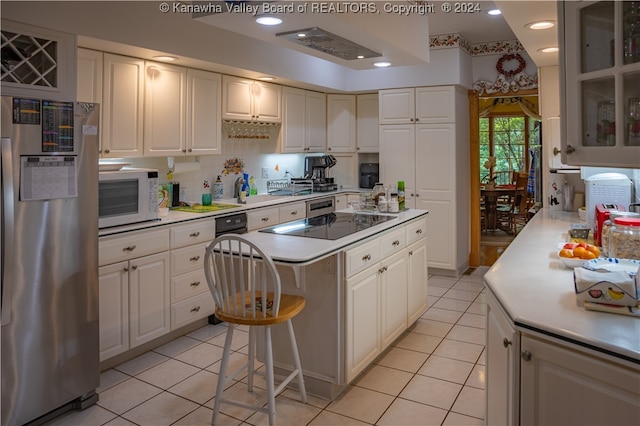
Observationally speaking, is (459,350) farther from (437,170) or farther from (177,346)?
(437,170)

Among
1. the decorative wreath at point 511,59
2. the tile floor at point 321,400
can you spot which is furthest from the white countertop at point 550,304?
the decorative wreath at point 511,59

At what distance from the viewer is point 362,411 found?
104 inches

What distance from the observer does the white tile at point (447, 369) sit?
9.93 ft

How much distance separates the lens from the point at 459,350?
3.45m

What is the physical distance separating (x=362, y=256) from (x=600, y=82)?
1.53 meters

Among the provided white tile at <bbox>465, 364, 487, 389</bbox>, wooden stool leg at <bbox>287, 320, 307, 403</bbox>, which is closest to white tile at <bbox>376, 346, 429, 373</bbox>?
white tile at <bbox>465, 364, 487, 389</bbox>

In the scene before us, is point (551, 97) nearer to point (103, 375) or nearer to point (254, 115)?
point (254, 115)

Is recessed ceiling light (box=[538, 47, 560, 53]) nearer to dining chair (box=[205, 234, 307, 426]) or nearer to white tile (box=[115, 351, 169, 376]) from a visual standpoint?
dining chair (box=[205, 234, 307, 426])

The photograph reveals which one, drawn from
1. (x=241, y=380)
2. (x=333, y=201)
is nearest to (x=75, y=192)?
(x=241, y=380)

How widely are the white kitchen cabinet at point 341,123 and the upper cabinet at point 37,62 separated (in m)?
3.75

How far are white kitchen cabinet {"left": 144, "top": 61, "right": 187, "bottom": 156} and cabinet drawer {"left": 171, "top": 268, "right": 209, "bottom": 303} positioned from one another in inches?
38.6

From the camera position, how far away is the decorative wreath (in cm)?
549

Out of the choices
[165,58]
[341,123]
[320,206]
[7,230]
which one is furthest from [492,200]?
[7,230]

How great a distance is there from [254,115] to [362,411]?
3.09m
